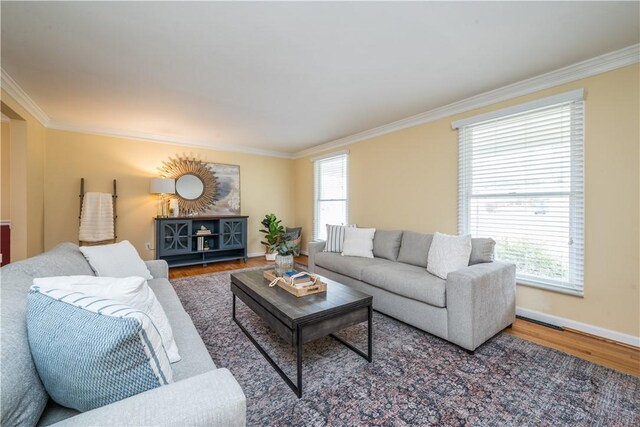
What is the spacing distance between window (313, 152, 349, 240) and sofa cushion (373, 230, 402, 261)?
1481mm

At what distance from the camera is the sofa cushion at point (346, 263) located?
3021mm

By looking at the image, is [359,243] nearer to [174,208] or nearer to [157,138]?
[174,208]

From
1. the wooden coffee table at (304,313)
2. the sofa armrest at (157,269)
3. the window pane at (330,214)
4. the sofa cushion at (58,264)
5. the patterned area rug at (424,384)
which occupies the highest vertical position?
the window pane at (330,214)

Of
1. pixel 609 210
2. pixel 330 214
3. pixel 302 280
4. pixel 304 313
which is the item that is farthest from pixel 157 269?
pixel 609 210

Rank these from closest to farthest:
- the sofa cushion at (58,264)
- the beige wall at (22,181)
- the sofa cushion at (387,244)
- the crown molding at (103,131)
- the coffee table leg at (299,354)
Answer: the sofa cushion at (58,264) → the coffee table leg at (299,354) → the crown molding at (103,131) → the beige wall at (22,181) → the sofa cushion at (387,244)

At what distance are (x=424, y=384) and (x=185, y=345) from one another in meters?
1.46

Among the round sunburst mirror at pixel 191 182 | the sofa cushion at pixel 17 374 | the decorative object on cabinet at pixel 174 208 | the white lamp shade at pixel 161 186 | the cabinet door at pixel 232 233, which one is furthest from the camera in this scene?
the cabinet door at pixel 232 233

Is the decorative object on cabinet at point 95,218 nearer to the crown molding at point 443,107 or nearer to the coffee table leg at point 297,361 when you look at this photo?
the crown molding at point 443,107

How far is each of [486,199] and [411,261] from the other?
1101mm

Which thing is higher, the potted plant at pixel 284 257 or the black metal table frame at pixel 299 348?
the potted plant at pixel 284 257

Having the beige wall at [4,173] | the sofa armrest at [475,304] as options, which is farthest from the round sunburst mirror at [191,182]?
the sofa armrest at [475,304]

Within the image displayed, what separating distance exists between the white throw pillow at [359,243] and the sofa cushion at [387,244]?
0.25 ft

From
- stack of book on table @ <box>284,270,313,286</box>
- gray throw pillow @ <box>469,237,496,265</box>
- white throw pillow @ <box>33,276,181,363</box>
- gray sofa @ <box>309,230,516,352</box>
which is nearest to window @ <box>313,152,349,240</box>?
gray sofa @ <box>309,230,516,352</box>

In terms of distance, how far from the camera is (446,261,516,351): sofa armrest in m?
2.03
